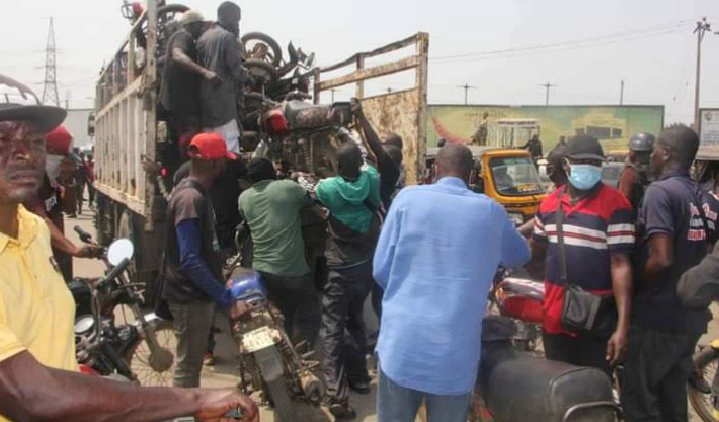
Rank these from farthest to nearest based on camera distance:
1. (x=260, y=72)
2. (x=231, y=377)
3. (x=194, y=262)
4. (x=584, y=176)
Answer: (x=260, y=72) < (x=231, y=377) < (x=194, y=262) < (x=584, y=176)

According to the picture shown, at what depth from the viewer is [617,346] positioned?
3.16 meters

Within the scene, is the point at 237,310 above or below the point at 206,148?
below

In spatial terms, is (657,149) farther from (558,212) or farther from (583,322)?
(583,322)

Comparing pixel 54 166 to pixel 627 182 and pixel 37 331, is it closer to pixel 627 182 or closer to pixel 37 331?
pixel 37 331

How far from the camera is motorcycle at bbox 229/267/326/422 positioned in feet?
12.6

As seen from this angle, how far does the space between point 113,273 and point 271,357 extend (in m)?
0.96

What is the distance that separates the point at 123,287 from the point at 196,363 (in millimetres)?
654

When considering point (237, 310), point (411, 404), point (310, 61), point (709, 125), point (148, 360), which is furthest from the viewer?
point (709, 125)

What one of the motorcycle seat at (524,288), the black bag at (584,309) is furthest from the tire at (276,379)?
the black bag at (584,309)

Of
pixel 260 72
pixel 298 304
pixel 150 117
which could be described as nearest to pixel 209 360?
pixel 298 304

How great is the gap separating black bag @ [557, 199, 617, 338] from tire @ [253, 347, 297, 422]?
1.57 meters

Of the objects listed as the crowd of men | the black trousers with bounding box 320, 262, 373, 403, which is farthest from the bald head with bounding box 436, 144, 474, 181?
the black trousers with bounding box 320, 262, 373, 403

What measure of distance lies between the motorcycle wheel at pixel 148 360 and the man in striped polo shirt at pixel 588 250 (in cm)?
226

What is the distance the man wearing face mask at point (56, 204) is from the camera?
13.8ft
